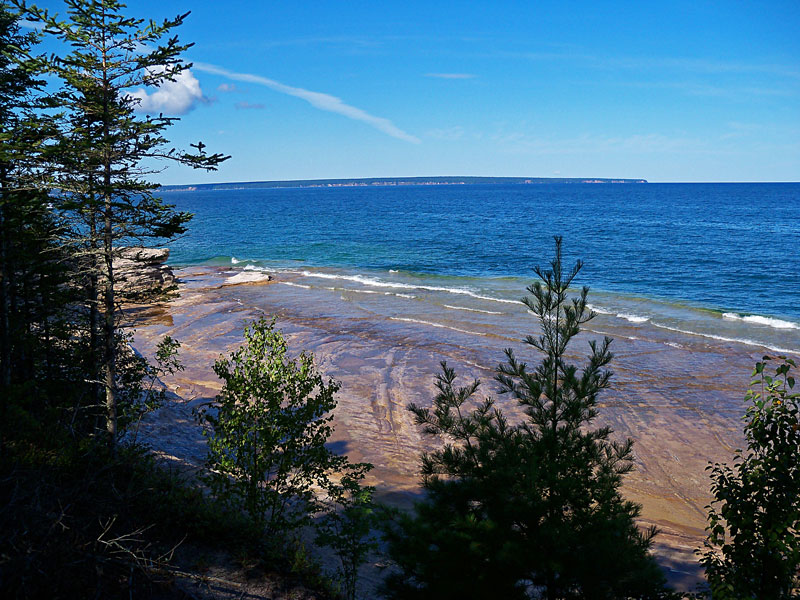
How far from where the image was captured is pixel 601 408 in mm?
19031

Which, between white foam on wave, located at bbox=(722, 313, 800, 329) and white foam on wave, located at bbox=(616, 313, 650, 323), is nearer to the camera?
white foam on wave, located at bbox=(722, 313, 800, 329)

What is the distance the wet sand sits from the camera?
14203mm

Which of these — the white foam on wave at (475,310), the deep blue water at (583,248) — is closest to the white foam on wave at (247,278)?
the deep blue water at (583,248)

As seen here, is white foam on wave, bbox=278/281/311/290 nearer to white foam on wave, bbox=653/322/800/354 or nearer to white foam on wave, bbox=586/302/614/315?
white foam on wave, bbox=586/302/614/315

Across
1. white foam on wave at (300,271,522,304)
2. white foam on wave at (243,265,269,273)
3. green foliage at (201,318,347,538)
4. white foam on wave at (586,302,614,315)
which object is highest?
green foliage at (201,318,347,538)

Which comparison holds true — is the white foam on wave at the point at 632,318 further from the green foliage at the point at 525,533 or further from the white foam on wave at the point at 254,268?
the white foam on wave at the point at 254,268

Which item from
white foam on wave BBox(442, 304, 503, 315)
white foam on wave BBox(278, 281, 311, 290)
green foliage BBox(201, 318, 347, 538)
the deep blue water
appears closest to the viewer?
green foliage BBox(201, 318, 347, 538)

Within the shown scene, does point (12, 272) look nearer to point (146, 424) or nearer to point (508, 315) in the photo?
point (146, 424)

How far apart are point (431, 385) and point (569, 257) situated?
40.3 m

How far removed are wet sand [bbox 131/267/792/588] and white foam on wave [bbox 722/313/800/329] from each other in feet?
21.0

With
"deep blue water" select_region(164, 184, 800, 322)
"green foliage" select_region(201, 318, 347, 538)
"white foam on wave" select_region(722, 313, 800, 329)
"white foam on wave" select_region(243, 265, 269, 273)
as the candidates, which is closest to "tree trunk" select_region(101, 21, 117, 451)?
"green foliage" select_region(201, 318, 347, 538)

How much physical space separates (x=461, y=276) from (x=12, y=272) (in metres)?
38.9

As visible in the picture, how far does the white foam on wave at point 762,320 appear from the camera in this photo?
30.1 m

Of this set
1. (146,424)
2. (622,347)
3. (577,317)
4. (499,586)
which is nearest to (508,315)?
(622,347)
